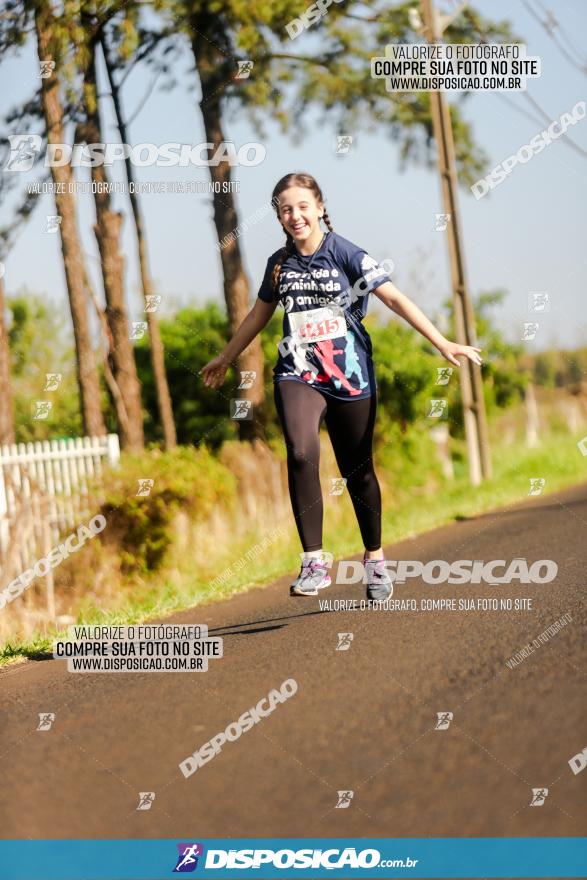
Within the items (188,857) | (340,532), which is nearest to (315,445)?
(188,857)

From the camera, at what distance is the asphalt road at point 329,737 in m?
3.34

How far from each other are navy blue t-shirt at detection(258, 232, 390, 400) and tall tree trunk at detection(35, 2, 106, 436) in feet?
33.5

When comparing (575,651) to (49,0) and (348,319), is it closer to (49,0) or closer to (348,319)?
(348,319)

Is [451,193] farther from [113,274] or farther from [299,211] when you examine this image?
[299,211]

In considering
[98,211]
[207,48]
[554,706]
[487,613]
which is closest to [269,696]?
[554,706]

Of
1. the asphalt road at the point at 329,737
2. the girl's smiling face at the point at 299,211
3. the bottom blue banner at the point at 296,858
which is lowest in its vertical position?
the bottom blue banner at the point at 296,858

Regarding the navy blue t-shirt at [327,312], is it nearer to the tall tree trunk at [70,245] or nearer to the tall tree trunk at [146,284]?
the tall tree trunk at [146,284]

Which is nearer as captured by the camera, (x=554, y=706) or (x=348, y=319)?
(x=554, y=706)

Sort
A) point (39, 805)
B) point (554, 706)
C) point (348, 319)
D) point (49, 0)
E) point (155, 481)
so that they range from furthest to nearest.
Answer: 1. point (49, 0)
2. point (155, 481)
3. point (348, 319)
4. point (554, 706)
5. point (39, 805)

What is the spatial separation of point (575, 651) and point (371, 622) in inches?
53.5


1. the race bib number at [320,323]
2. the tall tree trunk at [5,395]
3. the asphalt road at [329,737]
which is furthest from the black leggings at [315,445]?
the tall tree trunk at [5,395]

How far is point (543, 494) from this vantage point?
14.4 m

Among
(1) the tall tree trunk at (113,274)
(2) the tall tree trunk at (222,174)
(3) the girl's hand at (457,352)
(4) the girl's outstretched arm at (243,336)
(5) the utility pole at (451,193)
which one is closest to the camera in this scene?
(3) the girl's hand at (457,352)

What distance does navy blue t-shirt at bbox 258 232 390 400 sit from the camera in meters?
5.52
